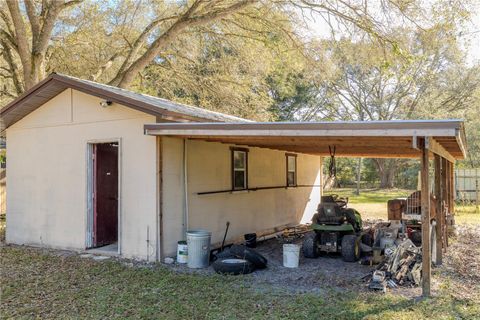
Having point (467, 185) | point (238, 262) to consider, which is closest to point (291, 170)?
point (238, 262)

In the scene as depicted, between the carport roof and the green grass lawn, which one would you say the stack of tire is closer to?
the green grass lawn

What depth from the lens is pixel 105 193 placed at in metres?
8.35

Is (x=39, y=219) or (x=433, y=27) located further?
(x=433, y=27)

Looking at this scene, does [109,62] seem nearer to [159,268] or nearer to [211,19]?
[211,19]

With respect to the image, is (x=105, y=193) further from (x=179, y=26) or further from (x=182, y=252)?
(x=179, y=26)

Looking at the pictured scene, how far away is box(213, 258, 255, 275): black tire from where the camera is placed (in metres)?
6.36

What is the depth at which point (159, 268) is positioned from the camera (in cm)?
664

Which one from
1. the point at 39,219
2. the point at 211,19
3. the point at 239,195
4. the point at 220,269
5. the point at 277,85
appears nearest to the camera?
the point at 220,269

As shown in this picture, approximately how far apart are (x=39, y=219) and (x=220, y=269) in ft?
14.7

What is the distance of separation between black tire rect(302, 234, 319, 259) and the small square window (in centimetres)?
459

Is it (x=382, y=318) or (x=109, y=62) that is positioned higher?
(x=109, y=62)

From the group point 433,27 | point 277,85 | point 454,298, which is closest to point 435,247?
point 454,298

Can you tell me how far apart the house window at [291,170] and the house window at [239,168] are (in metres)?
2.72

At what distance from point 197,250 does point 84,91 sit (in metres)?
3.53
